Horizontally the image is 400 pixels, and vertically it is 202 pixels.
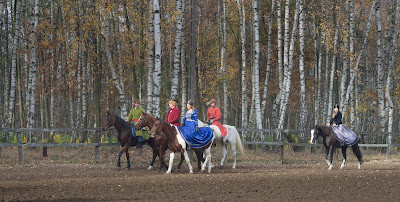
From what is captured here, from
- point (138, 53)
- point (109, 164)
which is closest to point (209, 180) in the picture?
point (109, 164)

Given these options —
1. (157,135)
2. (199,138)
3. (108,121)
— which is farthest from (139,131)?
(199,138)

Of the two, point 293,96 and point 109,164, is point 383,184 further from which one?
point 293,96

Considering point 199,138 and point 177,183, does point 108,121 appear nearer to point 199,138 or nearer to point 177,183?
point 199,138

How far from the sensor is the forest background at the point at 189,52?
2512cm

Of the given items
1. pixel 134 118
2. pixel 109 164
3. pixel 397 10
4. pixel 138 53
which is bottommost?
pixel 109 164

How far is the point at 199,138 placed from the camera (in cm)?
1819

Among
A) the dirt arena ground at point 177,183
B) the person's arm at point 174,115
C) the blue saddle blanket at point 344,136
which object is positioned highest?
the person's arm at point 174,115

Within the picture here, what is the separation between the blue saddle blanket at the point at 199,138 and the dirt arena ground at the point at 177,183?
980mm

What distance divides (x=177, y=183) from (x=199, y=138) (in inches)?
138

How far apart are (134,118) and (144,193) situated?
7.45 metres

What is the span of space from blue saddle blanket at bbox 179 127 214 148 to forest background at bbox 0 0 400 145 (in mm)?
2613

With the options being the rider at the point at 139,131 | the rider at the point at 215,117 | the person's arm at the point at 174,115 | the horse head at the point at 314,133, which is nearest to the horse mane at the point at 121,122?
the rider at the point at 139,131

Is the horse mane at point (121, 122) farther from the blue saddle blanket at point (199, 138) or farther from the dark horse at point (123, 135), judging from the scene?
the blue saddle blanket at point (199, 138)

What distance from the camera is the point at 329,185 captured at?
14750mm
